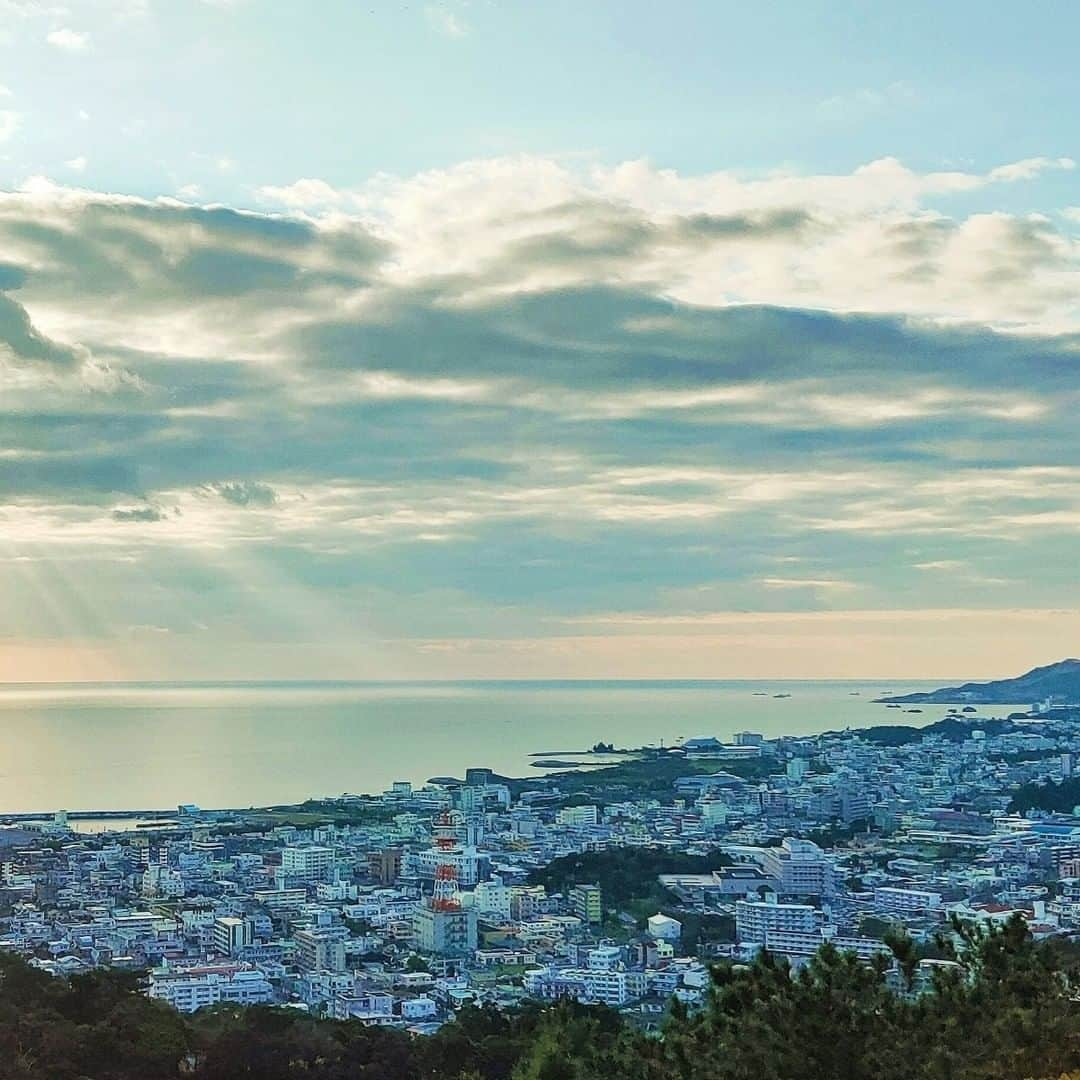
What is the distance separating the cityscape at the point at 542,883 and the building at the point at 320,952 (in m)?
0.04

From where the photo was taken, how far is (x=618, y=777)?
4812cm

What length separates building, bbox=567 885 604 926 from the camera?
24.7 m

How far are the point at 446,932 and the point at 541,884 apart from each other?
4.98 metres

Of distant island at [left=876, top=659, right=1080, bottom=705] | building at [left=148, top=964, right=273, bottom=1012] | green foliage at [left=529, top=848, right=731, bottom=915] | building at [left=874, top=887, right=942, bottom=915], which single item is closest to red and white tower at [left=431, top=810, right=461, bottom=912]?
green foliage at [left=529, top=848, right=731, bottom=915]

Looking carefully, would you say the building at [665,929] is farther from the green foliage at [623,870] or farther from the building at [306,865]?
the building at [306,865]

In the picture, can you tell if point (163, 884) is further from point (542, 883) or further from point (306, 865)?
point (542, 883)

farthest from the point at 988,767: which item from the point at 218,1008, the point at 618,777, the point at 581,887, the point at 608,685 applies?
the point at 608,685

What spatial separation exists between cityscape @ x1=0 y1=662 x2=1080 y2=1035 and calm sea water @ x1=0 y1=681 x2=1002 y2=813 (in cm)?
731

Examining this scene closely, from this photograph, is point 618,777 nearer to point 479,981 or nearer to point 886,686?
point 479,981

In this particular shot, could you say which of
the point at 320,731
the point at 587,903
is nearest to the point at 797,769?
the point at 587,903

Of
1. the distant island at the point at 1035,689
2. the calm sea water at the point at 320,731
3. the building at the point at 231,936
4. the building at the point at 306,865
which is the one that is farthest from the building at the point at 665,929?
the distant island at the point at 1035,689

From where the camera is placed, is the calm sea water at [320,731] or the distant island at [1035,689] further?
the distant island at [1035,689]

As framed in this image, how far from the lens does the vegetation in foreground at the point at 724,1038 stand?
6.93 metres

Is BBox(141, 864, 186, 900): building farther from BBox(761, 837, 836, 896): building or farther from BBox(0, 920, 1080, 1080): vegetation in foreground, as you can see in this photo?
BBox(0, 920, 1080, 1080): vegetation in foreground
